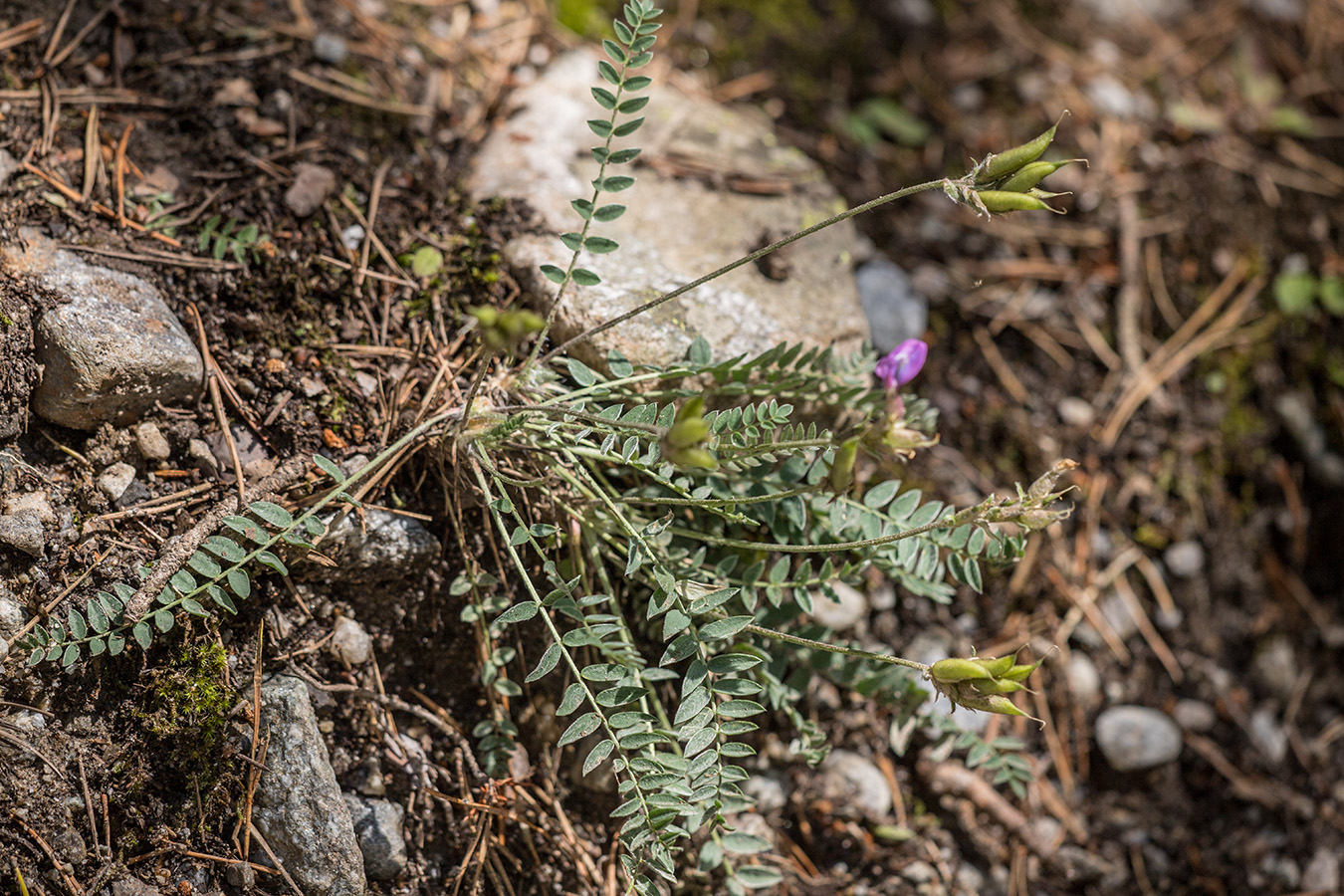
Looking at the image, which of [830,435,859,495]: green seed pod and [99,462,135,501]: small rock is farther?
[99,462,135,501]: small rock

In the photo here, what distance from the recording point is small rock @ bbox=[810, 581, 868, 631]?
116 inches

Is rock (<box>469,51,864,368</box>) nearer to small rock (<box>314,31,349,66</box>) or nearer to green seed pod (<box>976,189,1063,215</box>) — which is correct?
small rock (<box>314,31,349,66</box>)

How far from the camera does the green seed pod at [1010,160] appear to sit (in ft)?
6.16

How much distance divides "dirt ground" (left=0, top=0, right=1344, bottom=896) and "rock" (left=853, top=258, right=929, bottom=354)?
0.14m

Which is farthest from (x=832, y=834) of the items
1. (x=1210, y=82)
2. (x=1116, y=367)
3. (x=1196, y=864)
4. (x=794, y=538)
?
(x=1210, y=82)

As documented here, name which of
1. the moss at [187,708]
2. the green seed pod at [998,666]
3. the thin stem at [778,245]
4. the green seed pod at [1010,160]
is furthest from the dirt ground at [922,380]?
the green seed pod at [1010,160]

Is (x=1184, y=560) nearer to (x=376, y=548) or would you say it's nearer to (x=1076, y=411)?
(x=1076, y=411)

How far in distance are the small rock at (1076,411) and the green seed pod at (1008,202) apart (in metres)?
1.89

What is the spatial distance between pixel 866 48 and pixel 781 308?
181 cm

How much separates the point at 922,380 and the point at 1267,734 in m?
1.82

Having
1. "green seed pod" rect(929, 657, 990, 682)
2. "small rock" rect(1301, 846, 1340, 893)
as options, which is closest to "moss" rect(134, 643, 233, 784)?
"green seed pod" rect(929, 657, 990, 682)

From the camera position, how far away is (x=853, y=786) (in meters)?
2.85

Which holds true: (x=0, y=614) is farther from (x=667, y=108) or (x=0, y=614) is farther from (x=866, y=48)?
(x=866, y=48)

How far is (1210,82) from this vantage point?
438cm
